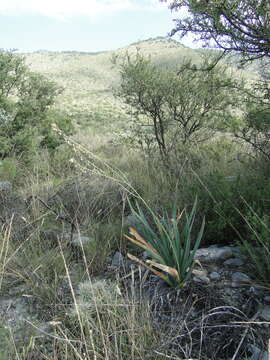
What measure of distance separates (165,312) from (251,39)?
10.6 feet

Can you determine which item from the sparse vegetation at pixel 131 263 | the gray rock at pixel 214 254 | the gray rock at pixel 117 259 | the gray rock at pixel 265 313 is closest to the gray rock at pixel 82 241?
the sparse vegetation at pixel 131 263

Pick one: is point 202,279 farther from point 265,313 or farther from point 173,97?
point 173,97

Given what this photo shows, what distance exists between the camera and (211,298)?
1950mm

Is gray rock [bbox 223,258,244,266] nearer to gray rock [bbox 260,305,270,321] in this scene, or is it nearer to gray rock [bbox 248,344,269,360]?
gray rock [bbox 260,305,270,321]

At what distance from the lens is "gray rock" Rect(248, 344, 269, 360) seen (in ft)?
4.95

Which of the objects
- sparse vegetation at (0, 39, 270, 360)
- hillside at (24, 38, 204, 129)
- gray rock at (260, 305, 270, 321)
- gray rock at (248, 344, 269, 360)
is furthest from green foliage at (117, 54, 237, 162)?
hillside at (24, 38, 204, 129)

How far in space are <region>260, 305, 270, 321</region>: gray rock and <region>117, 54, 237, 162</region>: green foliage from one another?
14.7 feet

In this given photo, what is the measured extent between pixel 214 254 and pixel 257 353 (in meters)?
0.94

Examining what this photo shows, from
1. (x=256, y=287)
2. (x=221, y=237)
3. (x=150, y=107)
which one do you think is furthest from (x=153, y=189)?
(x=150, y=107)

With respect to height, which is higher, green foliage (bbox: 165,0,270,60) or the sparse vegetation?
green foliage (bbox: 165,0,270,60)

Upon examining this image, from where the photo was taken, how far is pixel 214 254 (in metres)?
2.45

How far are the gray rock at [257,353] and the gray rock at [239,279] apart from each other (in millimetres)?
477

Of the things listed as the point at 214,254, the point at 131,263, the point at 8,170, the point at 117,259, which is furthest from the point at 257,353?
the point at 8,170

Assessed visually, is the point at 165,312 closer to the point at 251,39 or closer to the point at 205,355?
the point at 205,355
